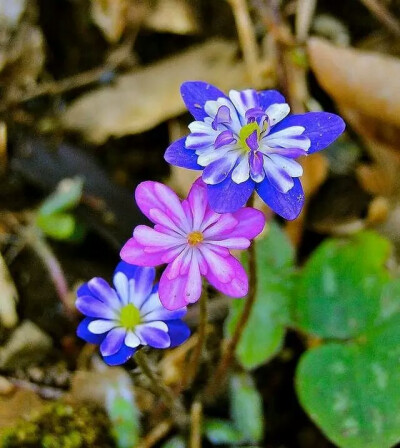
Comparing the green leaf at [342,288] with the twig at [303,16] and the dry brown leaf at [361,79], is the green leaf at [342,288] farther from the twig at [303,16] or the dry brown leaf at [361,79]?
the twig at [303,16]

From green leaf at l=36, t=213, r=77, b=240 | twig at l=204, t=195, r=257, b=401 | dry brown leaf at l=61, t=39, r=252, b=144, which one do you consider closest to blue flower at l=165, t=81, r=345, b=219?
twig at l=204, t=195, r=257, b=401

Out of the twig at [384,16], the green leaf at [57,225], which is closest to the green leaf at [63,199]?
the green leaf at [57,225]

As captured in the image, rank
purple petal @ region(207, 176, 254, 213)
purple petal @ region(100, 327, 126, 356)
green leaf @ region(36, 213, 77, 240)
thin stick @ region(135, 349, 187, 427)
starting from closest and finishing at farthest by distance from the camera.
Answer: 1. purple petal @ region(207, 176, 254, 213)
2. purple petal @ region(100, 327, 126, 356)
3. thin stick @ region(135, 349, 187, 427)
4. green leaf @ region(36, 213, 77, 240)

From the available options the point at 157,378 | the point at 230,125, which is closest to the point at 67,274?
the point at 157,378

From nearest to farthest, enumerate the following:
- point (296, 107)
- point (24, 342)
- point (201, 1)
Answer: point (24, 342)
point (296, 107)
point (201, 1)

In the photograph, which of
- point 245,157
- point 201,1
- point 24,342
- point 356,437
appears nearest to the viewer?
point 245,157

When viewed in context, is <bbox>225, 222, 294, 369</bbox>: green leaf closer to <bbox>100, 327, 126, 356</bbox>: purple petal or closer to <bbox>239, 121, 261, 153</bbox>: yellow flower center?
<bbox>100, 327, 126, 356</bbox>: purple petal

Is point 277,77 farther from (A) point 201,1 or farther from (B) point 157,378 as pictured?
(B) point 157,378

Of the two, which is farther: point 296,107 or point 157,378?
point 296,107
